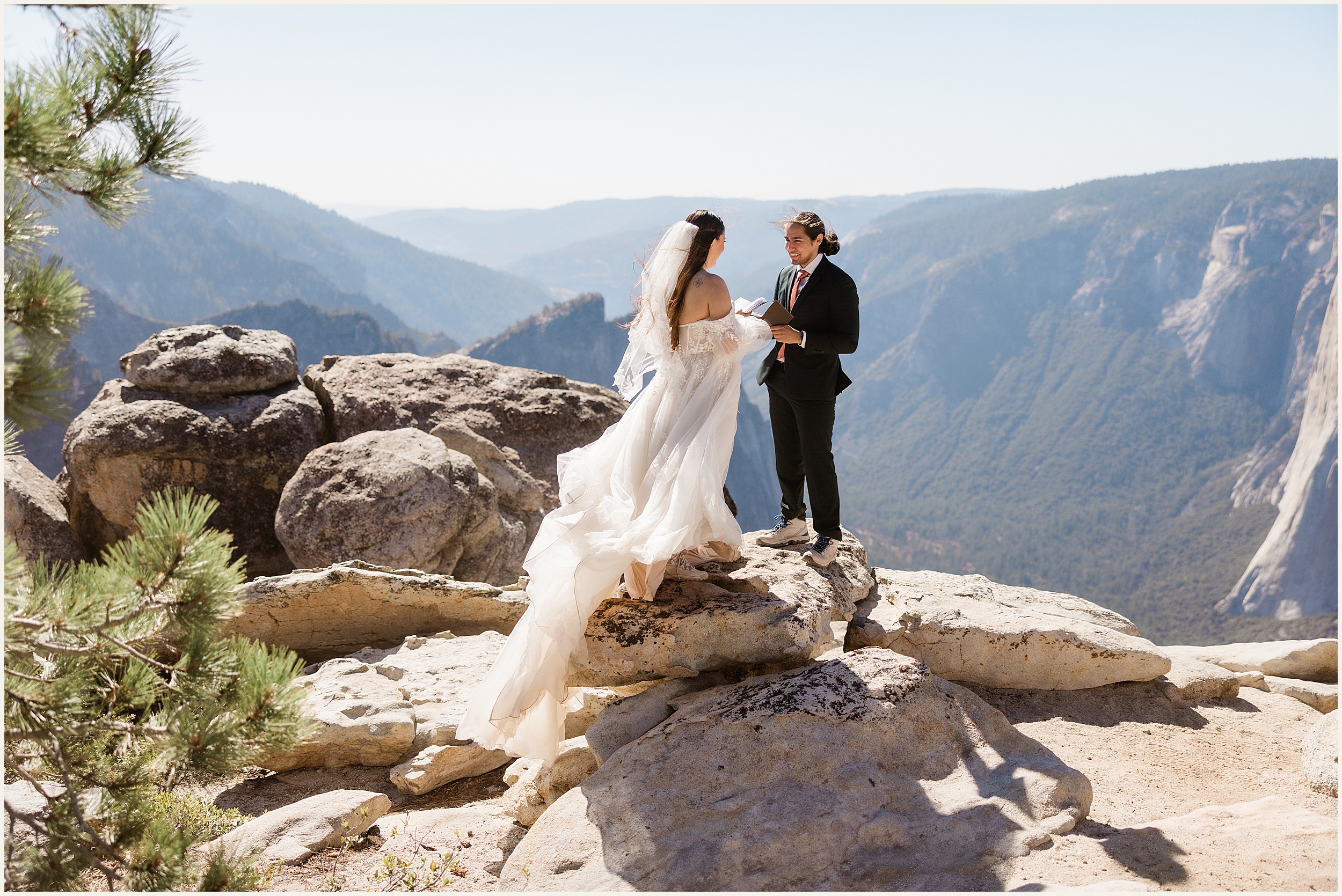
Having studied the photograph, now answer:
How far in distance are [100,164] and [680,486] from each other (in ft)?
11.2

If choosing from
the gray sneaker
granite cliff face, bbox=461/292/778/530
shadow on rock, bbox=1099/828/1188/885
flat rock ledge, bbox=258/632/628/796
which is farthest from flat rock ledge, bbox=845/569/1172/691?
granite cliff face, bbox=461/292/778/530

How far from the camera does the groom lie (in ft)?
18.9

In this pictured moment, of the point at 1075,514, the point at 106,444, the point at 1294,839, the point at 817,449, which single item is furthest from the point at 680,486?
the point at 1075,514

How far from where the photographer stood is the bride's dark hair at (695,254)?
5.30 meters

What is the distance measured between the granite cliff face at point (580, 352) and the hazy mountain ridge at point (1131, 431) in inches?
1508

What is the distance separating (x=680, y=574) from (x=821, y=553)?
1.24 m

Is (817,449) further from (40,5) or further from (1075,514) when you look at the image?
(1075,514)

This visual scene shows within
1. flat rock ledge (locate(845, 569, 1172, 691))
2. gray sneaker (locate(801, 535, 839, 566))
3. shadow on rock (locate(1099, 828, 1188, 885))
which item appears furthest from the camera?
gray sneaker (locate(801, 535, 839, 566))

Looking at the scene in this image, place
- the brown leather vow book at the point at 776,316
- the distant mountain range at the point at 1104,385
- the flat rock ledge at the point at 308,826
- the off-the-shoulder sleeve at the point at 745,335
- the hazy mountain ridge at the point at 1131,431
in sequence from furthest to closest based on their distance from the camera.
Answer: the hazy mountain ridge at the point at 1131,431, the distant mountain range at the point at 1104,385, the brown leather vow book at the point at 776,316, the off-the-shoulder sleeve at the point at 745,335, the flat rock ledge at the point at 308,826

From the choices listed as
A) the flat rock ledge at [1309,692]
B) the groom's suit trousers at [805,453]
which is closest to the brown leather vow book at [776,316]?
the groom's suit trousers at [805,453]

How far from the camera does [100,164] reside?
3.40 metres

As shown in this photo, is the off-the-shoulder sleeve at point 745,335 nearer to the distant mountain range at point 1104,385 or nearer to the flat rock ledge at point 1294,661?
the flat rock ledge at point 1294,661

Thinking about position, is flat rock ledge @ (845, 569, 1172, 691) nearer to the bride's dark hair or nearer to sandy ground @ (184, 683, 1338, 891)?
sandy ground @ (184, 683, 1338, 891)

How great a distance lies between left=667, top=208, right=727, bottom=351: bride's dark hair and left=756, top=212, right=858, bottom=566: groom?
670mm
